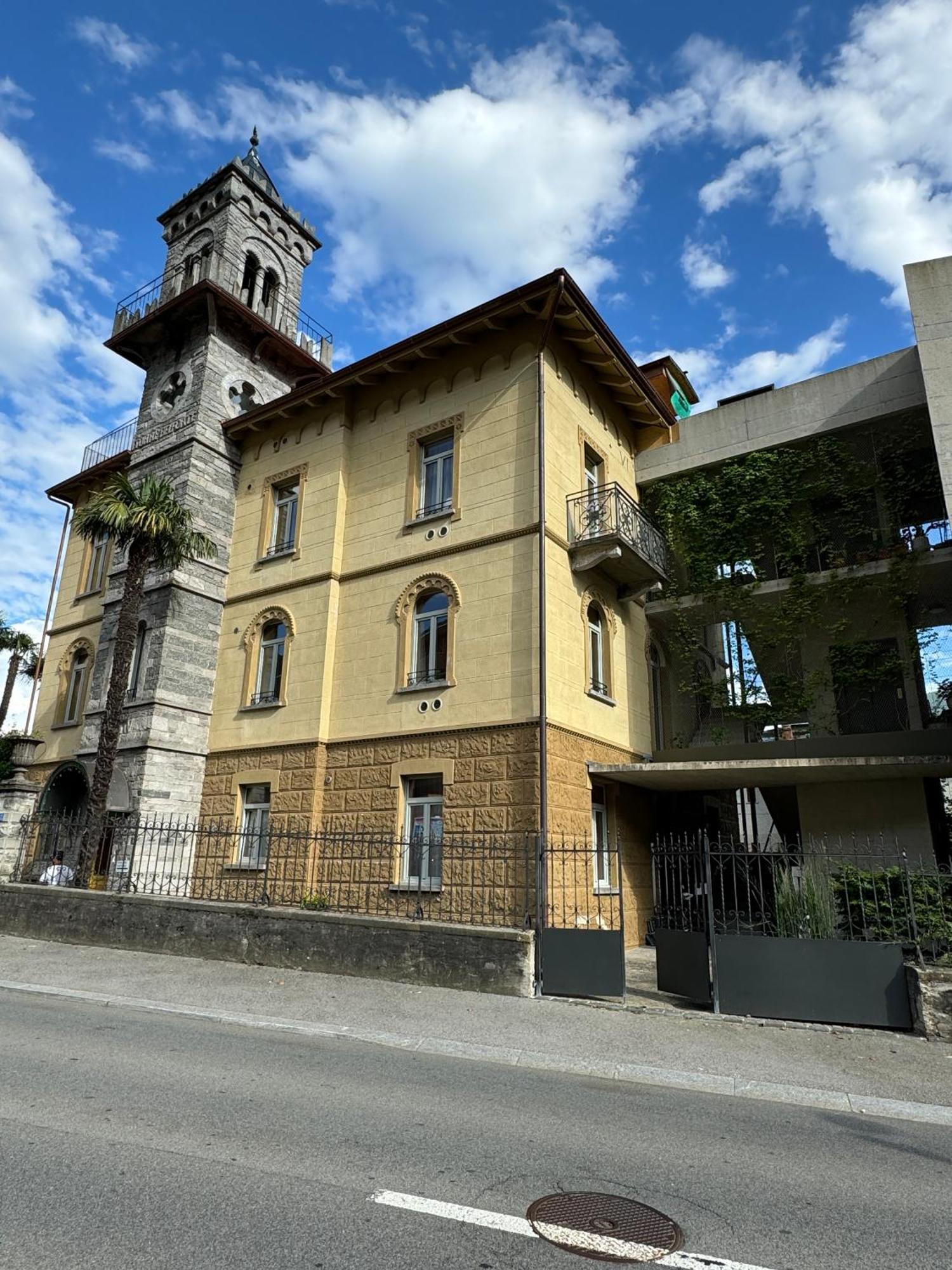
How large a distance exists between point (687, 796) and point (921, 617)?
6.38 meters

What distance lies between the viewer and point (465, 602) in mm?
15164

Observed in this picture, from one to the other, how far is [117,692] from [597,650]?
10.1 m

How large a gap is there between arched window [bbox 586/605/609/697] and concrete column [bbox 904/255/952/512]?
6612mm

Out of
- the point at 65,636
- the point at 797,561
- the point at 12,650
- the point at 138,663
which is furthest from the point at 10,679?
the point at 797,561

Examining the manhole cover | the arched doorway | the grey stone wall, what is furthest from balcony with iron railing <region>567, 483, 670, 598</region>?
the arched doorway

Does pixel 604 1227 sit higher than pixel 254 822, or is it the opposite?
pixel 254 822

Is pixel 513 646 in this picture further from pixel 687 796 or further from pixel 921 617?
pixel 921 617

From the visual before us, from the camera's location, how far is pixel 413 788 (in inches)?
597

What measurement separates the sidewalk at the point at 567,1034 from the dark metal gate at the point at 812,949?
31 cm

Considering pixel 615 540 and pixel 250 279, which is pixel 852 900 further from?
pixel 250 279

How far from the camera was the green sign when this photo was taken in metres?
20.9

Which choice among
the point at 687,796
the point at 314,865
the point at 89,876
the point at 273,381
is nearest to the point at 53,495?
the point at 273,381

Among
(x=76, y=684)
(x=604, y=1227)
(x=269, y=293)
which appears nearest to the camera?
(x=604, y=1227)

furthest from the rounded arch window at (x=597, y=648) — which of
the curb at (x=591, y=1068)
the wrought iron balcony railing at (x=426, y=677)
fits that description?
the curb at (x=591, y=1068)
